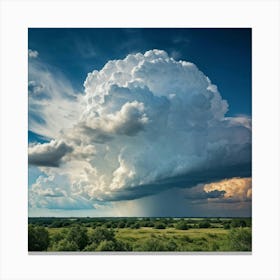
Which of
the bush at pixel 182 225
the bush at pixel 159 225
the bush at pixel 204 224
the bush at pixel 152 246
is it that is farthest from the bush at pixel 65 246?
the bush at pixel 204 224

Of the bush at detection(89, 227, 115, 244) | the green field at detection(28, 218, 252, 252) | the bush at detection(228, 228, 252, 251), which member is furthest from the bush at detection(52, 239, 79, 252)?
the bush at detection(228, 228, 252, 251)

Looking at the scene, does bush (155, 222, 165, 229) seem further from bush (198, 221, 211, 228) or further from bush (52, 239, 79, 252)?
bush (52, 239, 79, 252)

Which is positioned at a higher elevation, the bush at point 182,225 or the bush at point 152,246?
the bush at point 182,225

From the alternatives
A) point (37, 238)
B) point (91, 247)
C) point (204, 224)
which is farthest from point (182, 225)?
point (37, 238)

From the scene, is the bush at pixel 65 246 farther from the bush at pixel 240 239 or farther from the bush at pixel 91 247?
the bush at pixel 240 239

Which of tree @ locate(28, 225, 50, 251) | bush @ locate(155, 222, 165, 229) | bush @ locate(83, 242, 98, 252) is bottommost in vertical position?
bush @ locate(83, 242, 98, 252)
